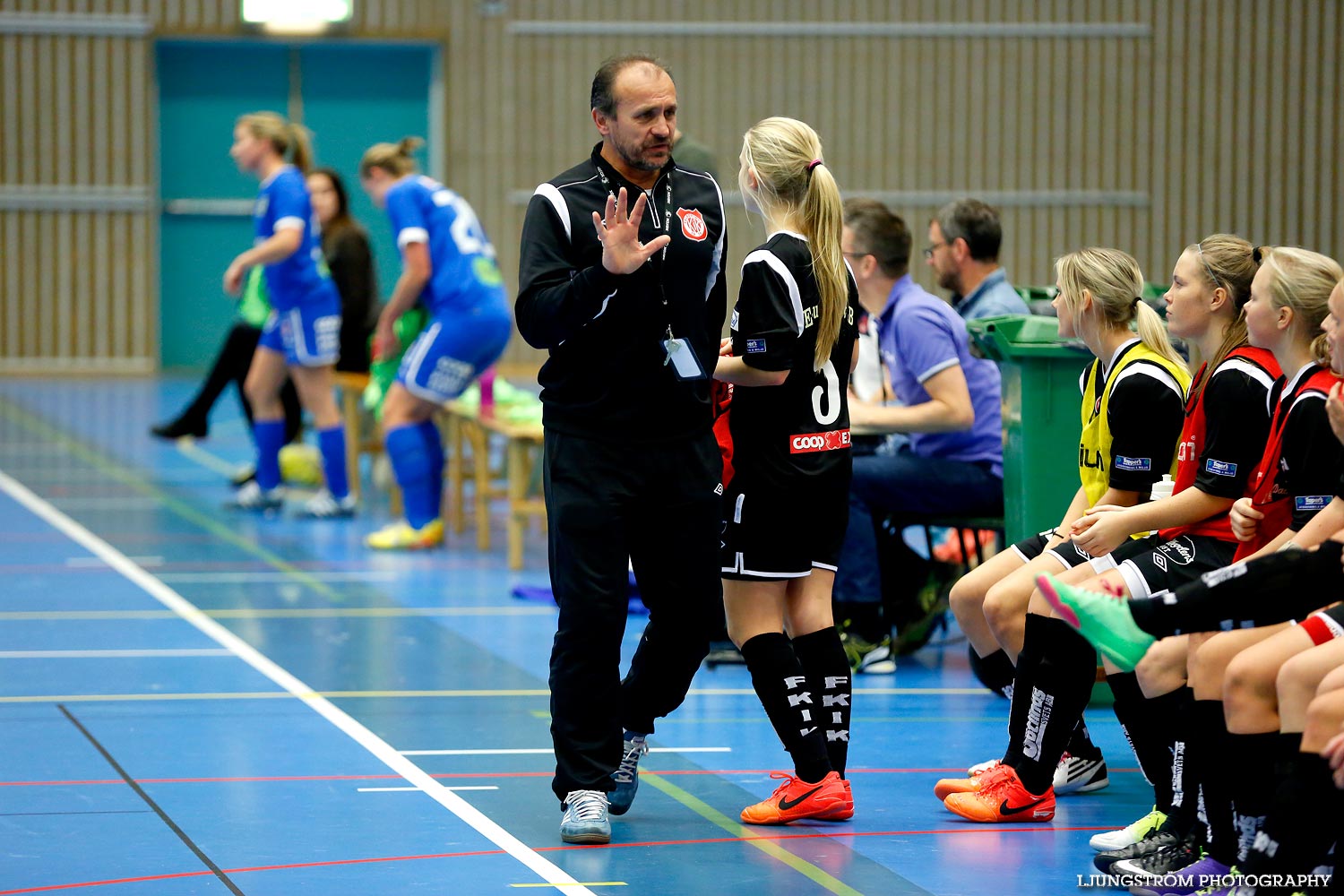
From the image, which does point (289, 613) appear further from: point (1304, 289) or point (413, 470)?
point (1304, 289)

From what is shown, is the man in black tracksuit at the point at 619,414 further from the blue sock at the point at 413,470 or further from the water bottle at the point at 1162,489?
the blue sock at the point at 413,470

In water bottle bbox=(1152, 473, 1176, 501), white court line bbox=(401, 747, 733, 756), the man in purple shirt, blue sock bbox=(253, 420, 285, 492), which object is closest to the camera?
water bottle bbox=(1152, 473, 1176, 501)

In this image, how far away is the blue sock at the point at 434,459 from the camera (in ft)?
28.5

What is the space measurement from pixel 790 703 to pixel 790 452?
1.91 feet

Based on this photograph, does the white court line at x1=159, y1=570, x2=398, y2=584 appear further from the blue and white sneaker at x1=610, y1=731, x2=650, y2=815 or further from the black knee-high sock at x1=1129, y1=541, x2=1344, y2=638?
the black knee-high sock at x1=1129, y1=541, x2=1344, y2=638

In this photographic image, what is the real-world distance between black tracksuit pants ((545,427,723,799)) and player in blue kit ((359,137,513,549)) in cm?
449

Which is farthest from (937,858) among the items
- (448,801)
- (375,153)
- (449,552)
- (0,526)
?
(0,526)

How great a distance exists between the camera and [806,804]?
4141 millimetres

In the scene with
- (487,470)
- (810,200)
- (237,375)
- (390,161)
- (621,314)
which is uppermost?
(390,161)

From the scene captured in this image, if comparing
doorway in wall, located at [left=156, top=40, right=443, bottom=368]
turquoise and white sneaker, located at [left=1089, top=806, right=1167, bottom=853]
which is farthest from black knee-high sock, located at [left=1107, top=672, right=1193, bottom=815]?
doorway in wall, located at [left=156, top=40, right=443, bottom=368]

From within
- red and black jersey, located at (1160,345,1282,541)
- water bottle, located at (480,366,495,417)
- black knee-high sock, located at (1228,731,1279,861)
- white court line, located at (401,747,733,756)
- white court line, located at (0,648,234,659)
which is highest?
red and black jersey, located at (1160,345,1282,541)

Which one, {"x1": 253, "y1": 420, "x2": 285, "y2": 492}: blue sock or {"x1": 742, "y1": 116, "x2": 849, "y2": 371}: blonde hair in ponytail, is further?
{"x1": 253, "y1": 420, "x2": 285, "y2": 492}: blue sock

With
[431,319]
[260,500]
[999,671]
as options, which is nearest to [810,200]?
[999,671]

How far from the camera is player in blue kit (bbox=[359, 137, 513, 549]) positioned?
8.48 meters
